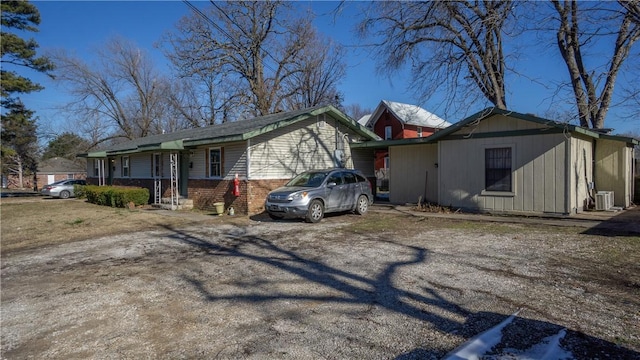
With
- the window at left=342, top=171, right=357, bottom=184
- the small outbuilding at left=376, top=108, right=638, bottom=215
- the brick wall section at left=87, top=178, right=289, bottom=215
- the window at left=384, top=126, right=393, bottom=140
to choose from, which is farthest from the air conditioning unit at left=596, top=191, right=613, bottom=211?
the window at left=384, top=126, right=393, bottom=140

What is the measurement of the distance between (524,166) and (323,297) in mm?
9946

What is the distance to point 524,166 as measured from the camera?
12.2m

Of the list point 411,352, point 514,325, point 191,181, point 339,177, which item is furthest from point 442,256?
point 191,181

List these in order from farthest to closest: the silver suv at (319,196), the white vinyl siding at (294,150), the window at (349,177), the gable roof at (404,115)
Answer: the gable roof at (404,115)
the white vinyl siding at (294,150)
the window at (349,177)
the silver suv at (319,196)

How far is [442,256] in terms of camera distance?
7082 mm

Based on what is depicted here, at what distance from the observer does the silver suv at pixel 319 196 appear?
38.0ft

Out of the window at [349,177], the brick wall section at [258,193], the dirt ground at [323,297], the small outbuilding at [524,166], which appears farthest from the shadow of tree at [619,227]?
the brick wall section at [258,193]

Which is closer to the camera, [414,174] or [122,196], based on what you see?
[414,174]

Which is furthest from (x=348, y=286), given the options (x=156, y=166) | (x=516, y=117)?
(x=156, y=166)

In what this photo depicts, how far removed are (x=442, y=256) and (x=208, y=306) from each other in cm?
435

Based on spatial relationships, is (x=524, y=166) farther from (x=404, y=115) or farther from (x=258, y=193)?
(x=404, y=115)

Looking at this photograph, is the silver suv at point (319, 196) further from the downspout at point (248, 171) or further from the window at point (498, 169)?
the window at point (498, 169)

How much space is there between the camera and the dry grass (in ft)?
34.5

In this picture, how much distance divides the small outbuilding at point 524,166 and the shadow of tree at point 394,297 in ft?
20.7
